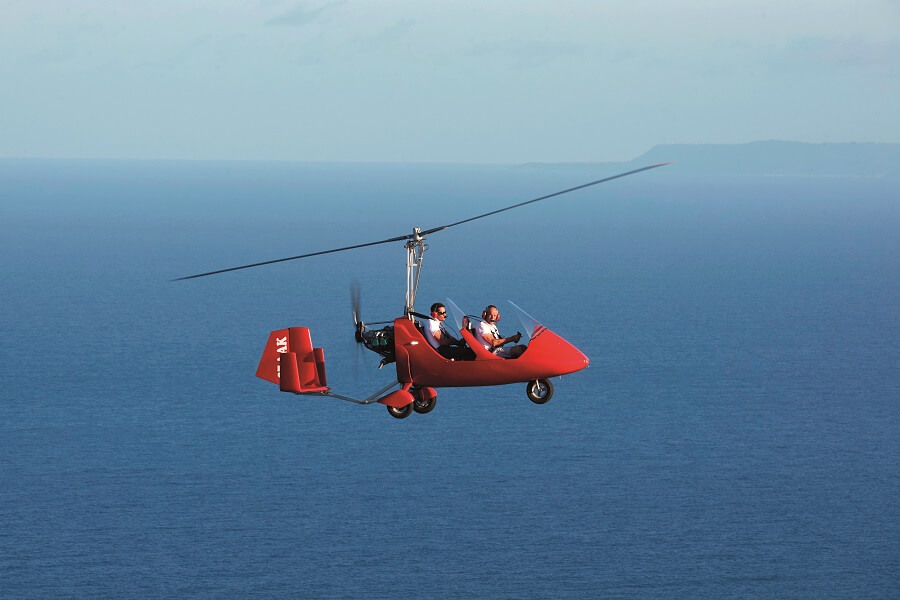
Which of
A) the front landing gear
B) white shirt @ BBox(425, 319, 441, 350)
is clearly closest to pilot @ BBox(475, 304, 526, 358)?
white shirt @ BBox(425, 319, 441, 350)

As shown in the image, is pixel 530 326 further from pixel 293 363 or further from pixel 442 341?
pixel 293 363

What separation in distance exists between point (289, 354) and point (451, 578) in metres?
154

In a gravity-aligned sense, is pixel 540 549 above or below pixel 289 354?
below

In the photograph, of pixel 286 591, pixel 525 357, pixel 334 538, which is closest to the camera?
pixel 525 357

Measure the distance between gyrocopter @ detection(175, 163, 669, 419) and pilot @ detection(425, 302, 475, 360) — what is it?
221mm

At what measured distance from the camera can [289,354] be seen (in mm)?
37781

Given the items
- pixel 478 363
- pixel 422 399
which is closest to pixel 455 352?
pixel 478 363

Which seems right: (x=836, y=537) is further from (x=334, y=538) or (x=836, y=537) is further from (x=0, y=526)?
(x=0, y=526)

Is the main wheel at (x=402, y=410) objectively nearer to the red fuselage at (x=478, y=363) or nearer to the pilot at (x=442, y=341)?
the red fuselage at (x=478, y=363)

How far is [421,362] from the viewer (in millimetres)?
36875

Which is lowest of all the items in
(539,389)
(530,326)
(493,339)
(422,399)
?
(422,399)

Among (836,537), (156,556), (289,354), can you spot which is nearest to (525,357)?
(289,354)

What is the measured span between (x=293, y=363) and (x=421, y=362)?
13.1 ft

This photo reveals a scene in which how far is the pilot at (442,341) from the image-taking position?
37.2 meters
